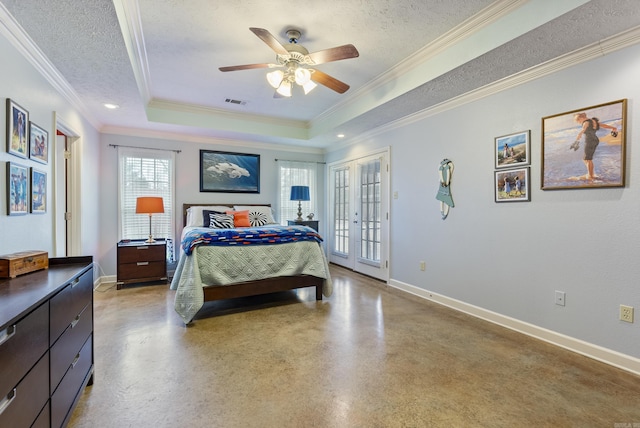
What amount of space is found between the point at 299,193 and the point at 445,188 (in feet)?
9.08

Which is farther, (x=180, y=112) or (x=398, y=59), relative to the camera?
(x=180, y=112)

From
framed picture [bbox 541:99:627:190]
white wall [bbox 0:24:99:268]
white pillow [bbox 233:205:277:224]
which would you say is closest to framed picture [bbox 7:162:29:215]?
white wall [bbox 0:24:99:268]

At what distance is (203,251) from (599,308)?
11.4 ft

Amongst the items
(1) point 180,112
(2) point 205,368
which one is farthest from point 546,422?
(1) point 180,112

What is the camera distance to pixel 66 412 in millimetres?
1483

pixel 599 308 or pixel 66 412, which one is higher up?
pixel 599 308

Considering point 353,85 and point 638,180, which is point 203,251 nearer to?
point 353,85

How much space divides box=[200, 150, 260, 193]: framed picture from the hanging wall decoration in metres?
3.31

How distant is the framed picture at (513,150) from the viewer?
8.98ft

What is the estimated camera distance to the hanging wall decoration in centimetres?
352

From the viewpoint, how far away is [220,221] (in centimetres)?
460

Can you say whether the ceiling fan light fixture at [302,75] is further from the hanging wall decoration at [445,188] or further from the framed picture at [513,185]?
the framed picture at [513,185]

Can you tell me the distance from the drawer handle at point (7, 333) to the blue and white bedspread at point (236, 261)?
1.92 metres

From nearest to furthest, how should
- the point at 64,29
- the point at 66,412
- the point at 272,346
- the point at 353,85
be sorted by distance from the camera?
the point at 66,412 < the point at 64,29 < the point at 272,346 < the point at 353,85
